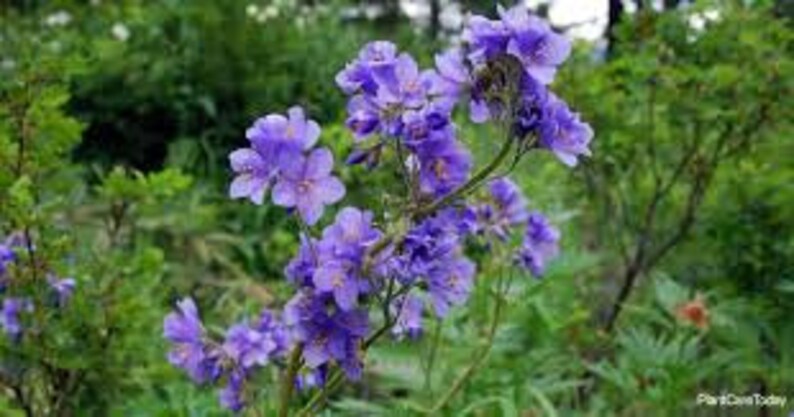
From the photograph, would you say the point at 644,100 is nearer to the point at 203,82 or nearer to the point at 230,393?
the point at 230,393

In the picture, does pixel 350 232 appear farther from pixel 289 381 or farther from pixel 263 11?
pixel 263 11

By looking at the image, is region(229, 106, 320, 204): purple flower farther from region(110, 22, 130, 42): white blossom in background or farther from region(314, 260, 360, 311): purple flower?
region(110, 22, 130, 42): white blossom in background

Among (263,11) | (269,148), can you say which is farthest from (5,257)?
(263,11)

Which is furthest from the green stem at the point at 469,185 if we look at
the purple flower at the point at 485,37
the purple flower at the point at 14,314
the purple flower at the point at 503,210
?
the purple flower at the point at 14,314

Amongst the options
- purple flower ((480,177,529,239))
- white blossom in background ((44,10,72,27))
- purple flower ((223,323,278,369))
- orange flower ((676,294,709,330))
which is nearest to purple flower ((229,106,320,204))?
purple flower ((223,323,278,369))

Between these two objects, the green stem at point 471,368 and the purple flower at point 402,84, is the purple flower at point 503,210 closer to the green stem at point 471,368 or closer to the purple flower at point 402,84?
the green stem at point 471,368
